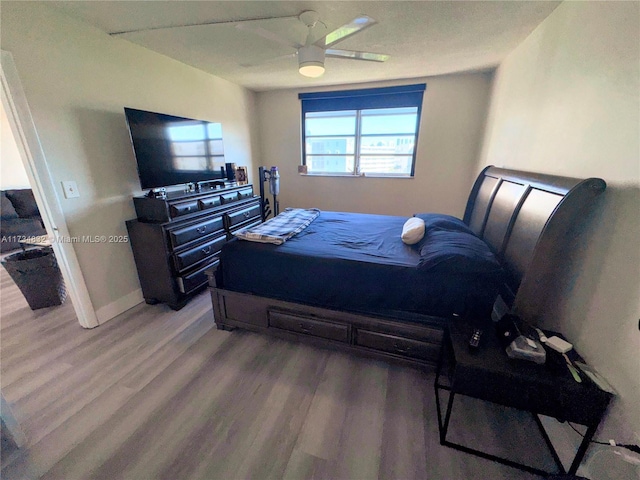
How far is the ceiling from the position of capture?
1.70 meters

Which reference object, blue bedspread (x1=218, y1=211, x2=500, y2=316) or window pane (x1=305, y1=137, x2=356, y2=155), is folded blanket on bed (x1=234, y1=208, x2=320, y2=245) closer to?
blue bedspread (x1=218, y1=211, x2=500, y2=316)

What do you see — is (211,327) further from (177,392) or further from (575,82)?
(575,82)

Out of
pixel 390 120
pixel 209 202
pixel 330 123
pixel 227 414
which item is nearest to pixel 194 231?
pixel 209 202

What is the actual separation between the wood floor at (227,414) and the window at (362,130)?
2.98 m

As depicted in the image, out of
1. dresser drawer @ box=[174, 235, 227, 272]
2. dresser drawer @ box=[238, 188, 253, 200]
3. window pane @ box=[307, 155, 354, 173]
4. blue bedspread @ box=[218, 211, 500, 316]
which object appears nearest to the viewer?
blue bedspread @ box=[218, 211, 500, 316]

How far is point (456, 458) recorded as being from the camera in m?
1.20

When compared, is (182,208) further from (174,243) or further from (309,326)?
(309,326)

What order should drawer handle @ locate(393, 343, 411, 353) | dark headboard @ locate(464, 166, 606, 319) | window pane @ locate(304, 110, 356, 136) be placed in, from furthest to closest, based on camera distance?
window pane @ locate(304, 110, 356, 136) < drawer handle @ locate(393, 343, 411, 353) < dark headboard @ locate(464, 166, 606, 319)

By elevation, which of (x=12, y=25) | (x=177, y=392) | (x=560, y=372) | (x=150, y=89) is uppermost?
(x=12, y=25)

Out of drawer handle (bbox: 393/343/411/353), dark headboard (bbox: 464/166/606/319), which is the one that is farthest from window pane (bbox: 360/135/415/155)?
drawer handle (bbox: 393/343/411/353)

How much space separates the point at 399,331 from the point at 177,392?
143 centimetres

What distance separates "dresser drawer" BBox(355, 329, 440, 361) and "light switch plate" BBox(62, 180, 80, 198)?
238cm

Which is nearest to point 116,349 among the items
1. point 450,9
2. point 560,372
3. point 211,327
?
point 211,327

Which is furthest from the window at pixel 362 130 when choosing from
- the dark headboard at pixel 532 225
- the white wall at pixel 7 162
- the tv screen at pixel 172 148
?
the white wall at pixel 7 162
